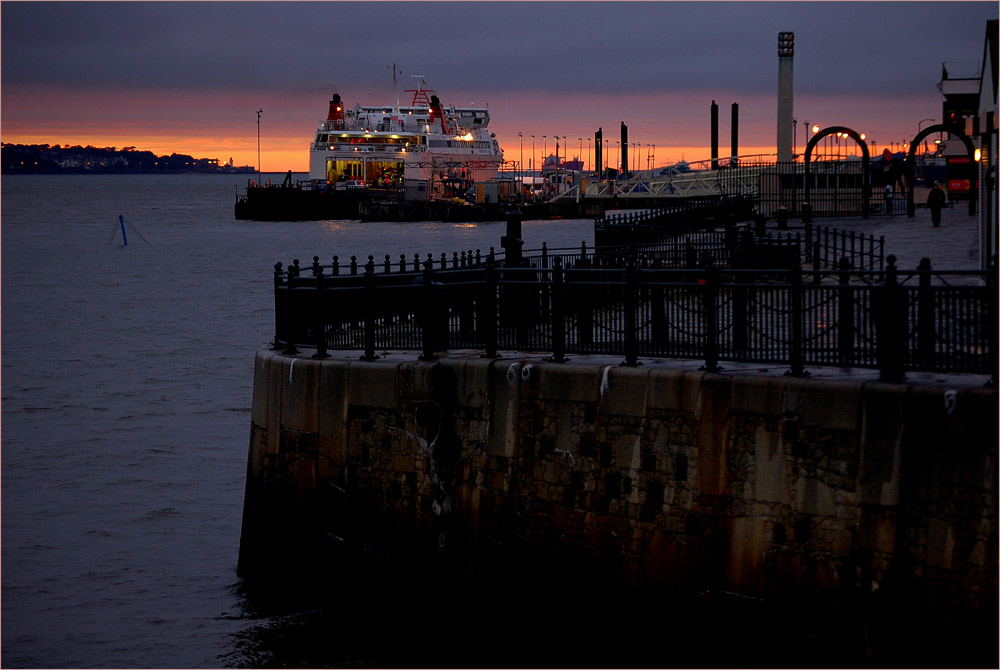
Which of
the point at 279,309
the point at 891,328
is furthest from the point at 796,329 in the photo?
the point at 279,309

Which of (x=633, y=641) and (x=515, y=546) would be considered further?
(x=515, y=546)

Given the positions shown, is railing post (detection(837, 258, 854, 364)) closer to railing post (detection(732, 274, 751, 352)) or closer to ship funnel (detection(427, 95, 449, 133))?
railing post (detection(732, 274, 751, 352))

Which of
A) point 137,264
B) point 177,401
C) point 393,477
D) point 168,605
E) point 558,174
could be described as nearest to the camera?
point 393,477

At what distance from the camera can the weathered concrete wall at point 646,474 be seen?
29.7 ft

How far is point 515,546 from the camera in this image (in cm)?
1138

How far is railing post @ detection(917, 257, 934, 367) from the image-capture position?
976 cm

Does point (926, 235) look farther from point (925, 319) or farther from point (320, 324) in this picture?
point (925, 319)

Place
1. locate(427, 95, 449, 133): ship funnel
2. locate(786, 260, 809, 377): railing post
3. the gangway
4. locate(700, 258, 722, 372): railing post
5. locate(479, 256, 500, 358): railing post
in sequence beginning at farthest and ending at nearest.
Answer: locate(427, 95, 449, 133): ship funnel
the gangway
locate(479, 256, 500, 358): railing post
locate(700, 258, 722, 372): railing post
locate(786, 260, 809, 377): railing post

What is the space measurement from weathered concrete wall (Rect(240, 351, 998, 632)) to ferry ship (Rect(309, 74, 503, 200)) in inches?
4496

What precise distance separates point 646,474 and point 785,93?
45209 mm

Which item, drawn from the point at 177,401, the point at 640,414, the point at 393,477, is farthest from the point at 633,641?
the point at 177,401

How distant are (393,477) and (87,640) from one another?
349cm

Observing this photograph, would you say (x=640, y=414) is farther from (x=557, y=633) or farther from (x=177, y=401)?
(x=177, y=401)

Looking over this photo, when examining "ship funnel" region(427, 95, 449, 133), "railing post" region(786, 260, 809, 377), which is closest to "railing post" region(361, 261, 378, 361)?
"railing post" region(786, 260, 809, 377)
